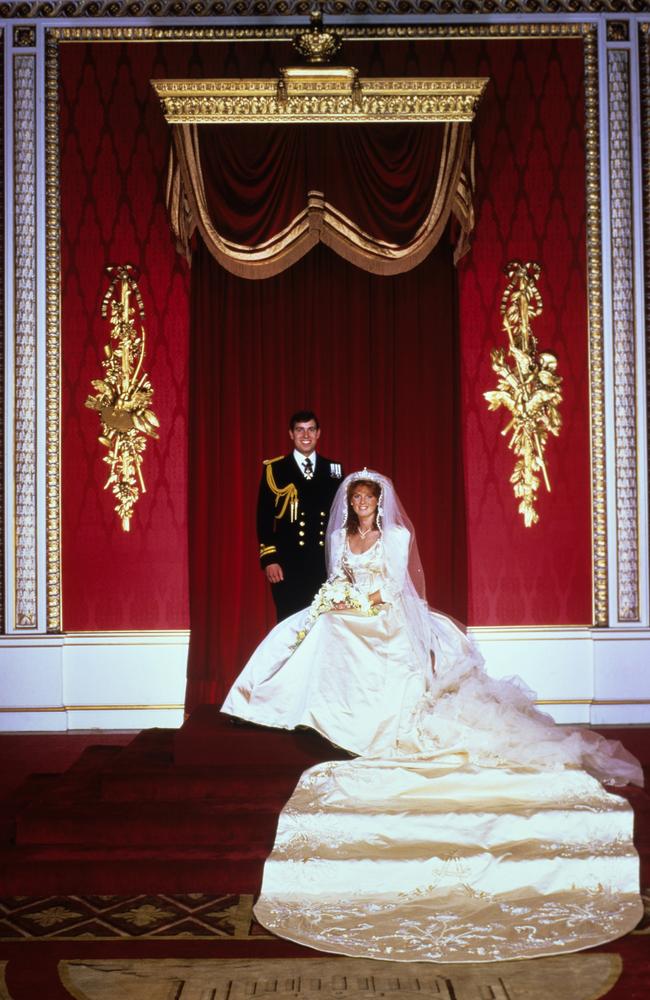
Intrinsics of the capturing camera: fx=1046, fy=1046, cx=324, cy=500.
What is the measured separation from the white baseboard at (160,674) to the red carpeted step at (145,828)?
7.39 feet

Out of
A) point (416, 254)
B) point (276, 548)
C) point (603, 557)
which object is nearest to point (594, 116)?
point (416, 254)

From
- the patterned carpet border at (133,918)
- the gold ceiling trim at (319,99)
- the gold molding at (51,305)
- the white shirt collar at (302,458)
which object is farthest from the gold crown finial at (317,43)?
the patterned carpet border at (133,918)

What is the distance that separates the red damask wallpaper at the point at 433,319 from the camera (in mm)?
6234

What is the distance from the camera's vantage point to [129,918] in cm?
336

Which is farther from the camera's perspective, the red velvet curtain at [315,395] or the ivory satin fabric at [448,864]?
the red velvet curtain at [315,395]

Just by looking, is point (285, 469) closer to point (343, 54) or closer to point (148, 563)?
point (148, 563)

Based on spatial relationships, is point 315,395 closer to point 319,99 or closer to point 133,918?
point 319,99

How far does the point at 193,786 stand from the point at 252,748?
34 cm

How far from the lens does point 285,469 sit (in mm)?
5504

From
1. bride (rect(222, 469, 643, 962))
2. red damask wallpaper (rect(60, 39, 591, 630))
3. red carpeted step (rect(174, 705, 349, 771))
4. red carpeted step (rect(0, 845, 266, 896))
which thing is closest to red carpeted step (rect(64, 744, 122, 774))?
red carpeted step (rect(174, 705, 349, 771))

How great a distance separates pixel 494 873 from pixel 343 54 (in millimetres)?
4764

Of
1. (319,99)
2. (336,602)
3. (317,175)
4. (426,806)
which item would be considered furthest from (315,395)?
(426,806)

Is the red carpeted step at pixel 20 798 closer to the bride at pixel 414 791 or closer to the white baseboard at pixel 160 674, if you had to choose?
the bride at pixel 414 791

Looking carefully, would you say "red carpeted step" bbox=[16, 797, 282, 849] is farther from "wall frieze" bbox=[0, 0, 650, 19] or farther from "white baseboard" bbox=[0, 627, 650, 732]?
"wall frieze" bbox=[0, 0, 650, 19]
